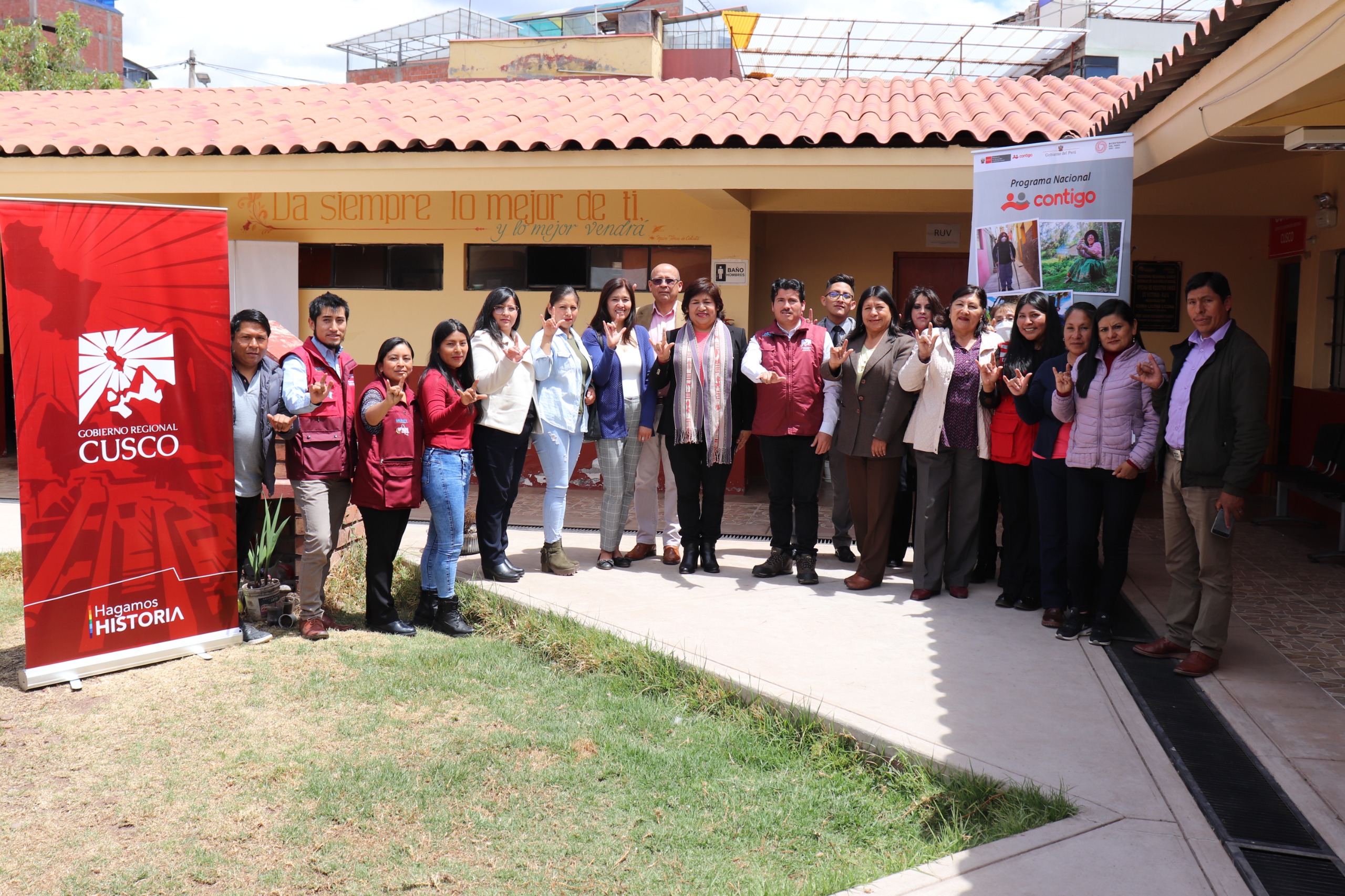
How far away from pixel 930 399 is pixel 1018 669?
5.71 ft

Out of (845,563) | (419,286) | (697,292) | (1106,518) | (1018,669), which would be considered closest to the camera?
(1018,669)

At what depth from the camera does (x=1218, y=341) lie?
15.5 ft

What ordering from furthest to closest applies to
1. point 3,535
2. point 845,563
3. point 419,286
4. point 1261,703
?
point 419,286 < point 3,535 < point 845,563 < point 1261,703

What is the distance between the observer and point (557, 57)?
19688mm

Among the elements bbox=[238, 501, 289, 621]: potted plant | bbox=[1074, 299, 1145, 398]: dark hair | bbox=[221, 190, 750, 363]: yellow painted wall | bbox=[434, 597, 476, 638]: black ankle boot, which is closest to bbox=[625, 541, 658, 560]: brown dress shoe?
bbox=[434, 597, 476, 638]: black ankle boot

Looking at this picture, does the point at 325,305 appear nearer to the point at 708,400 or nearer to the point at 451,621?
the point at 451,621

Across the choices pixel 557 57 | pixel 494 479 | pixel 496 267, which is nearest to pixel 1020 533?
pixel 494 479

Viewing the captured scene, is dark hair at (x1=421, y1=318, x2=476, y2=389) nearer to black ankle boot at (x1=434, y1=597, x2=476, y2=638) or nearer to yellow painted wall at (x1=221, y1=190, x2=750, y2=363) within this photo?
black ankle boot at (x1=434, y1=597, x2=476, y2=638)

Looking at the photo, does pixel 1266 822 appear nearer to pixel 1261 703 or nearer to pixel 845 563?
pixel 1261 703

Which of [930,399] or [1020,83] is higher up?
[1020,83]

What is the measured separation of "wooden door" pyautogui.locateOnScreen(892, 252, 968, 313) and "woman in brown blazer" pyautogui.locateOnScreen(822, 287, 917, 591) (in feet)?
17.0

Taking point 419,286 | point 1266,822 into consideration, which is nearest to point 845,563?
point 1266,822

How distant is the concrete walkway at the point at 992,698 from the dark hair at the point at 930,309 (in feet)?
5.20

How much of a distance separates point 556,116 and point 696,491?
15.4ft
